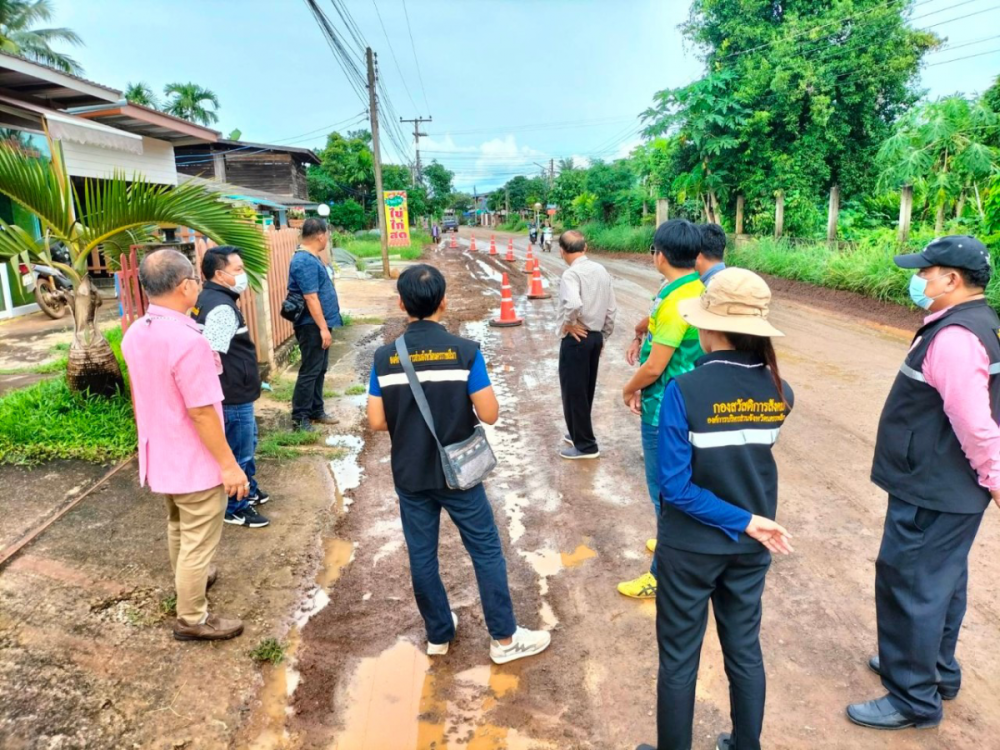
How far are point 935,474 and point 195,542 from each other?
9.93 feet

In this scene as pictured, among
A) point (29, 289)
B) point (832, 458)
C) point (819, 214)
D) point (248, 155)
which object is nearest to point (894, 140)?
point (819, 214)

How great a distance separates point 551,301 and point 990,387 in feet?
38.6

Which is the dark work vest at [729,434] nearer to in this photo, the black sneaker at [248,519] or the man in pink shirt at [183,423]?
the man in pink shirt at [183,423]

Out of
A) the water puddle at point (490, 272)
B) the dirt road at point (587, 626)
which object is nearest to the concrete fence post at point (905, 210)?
the dirt road at point (587, 626)

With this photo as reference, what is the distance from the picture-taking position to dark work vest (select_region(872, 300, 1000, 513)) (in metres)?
2.36

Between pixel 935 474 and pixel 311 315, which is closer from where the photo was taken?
pixel 935 474

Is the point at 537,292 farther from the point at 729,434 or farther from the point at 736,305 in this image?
the point at 729,434

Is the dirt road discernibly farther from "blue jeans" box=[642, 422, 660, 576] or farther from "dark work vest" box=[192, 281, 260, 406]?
"dark work vest" box=[192, 281, 260, 406]

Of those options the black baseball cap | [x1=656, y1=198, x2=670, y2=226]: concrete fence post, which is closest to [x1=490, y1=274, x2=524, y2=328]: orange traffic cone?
the black baseball cap

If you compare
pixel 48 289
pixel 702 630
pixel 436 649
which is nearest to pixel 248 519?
pixel 436 649

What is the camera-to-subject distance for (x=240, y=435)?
4203mm

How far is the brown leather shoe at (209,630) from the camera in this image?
3.08 m

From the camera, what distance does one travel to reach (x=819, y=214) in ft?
57.7

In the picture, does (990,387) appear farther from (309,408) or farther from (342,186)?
(342,186)
